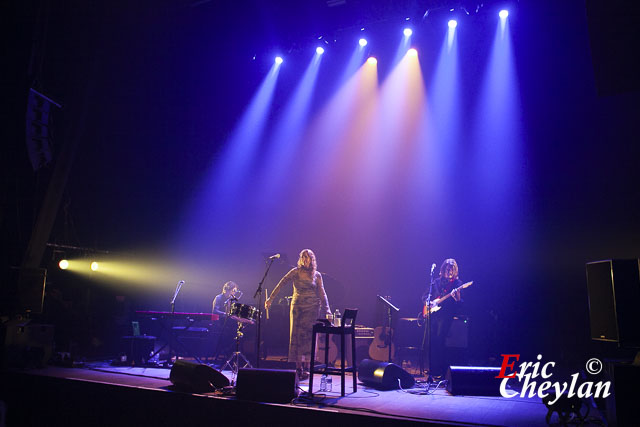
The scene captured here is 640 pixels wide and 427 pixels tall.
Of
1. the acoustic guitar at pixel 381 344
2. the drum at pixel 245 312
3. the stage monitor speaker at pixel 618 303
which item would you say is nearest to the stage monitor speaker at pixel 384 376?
the drum at pixel 245 312

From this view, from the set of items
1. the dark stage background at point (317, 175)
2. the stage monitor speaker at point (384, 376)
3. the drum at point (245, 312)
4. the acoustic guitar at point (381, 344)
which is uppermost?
the dark stage background at point (317, 175)

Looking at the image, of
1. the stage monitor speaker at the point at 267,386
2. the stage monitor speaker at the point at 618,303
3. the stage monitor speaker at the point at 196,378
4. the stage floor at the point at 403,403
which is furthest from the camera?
the stage monitor speaker at the point at 196,378

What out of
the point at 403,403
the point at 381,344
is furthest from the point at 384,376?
the point at 381,344

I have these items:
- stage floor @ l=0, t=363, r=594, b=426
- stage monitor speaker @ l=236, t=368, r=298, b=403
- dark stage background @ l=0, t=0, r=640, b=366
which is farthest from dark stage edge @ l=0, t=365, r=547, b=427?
dark stage background @ l=0, t=0, r=640, b=366

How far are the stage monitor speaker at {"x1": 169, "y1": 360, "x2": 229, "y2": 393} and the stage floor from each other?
16 centimetres

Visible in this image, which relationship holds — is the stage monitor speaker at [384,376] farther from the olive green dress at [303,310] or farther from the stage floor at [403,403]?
the olive green dress at [303,310]

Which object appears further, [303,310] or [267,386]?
[303,310]

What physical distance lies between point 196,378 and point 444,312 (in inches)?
175

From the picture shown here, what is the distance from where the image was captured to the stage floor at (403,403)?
15.3 feet

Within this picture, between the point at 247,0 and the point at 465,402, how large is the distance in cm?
788

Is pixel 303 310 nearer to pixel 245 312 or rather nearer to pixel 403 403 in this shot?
pixel 245 312

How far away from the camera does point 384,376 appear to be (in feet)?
22.0

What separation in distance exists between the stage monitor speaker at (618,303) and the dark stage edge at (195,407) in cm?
114

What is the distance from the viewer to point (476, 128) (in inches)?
411
